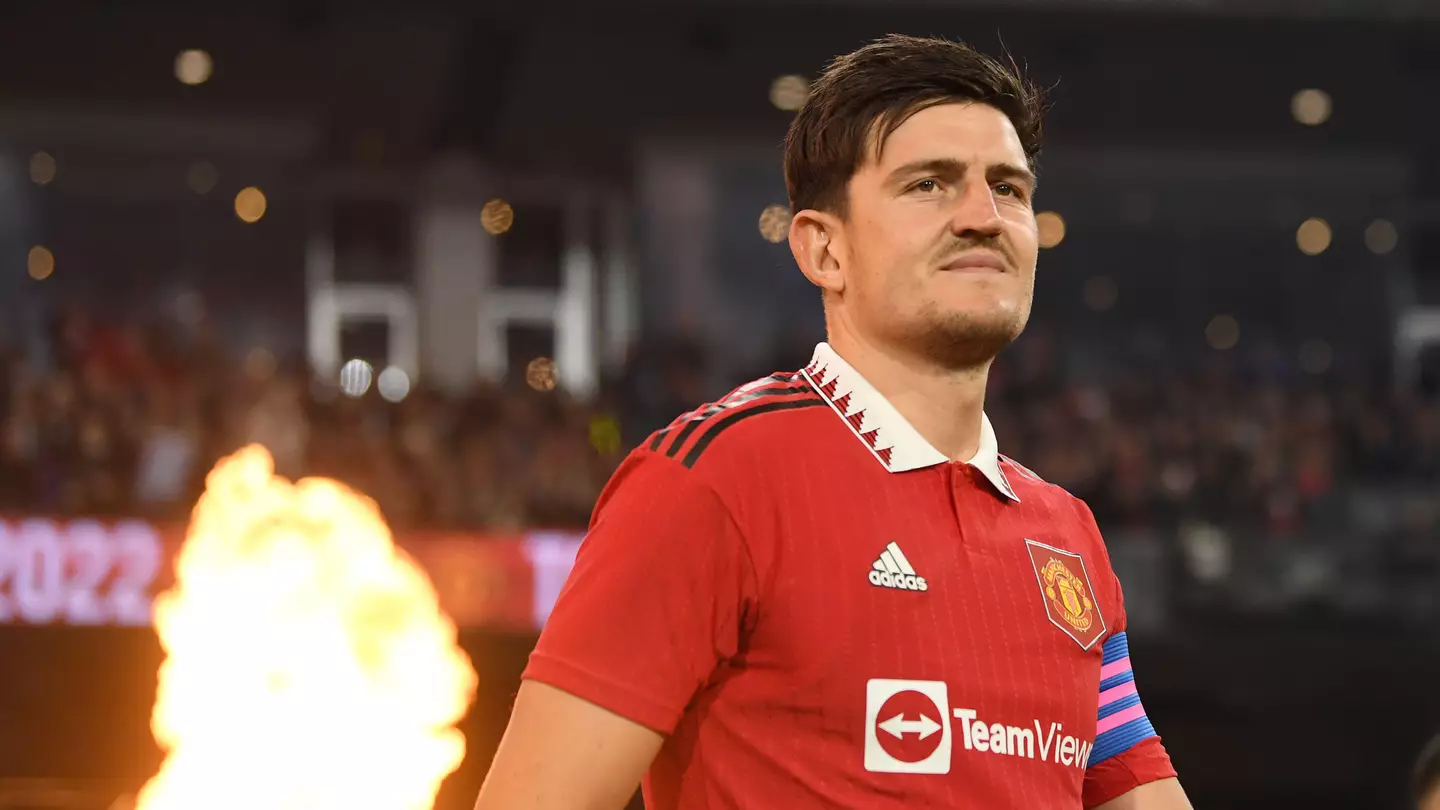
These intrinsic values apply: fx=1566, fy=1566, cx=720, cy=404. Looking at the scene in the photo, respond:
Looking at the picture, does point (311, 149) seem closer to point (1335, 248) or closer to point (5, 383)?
point (5, 383)

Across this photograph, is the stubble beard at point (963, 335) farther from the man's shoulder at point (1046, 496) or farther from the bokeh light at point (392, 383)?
the bokeh light at point (392, 383)

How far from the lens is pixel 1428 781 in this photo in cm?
260

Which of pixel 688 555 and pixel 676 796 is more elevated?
pixel 688 555

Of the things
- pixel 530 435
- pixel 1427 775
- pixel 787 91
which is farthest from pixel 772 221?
pixel 1427 775

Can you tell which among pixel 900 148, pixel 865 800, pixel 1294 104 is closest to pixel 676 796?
pixel 865 800

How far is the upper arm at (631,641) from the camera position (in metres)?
1.33

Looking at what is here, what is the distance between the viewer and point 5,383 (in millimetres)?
9031

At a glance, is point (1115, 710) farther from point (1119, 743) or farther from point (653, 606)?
point (653, 606)

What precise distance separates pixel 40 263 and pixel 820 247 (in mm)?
13262

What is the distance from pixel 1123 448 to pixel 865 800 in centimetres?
858

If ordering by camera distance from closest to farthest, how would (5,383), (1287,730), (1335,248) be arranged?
(1287,730)
(5,383)
(1335,248)

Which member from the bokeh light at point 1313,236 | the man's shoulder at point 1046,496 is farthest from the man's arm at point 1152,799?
the bokeh light at point 1313,236

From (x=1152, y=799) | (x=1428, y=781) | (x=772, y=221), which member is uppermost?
(x=772, y=221)

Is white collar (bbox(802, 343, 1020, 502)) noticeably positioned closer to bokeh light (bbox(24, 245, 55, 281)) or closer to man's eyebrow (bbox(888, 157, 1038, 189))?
man's eyebrow (bbox(888, 157, 1038, 189))
